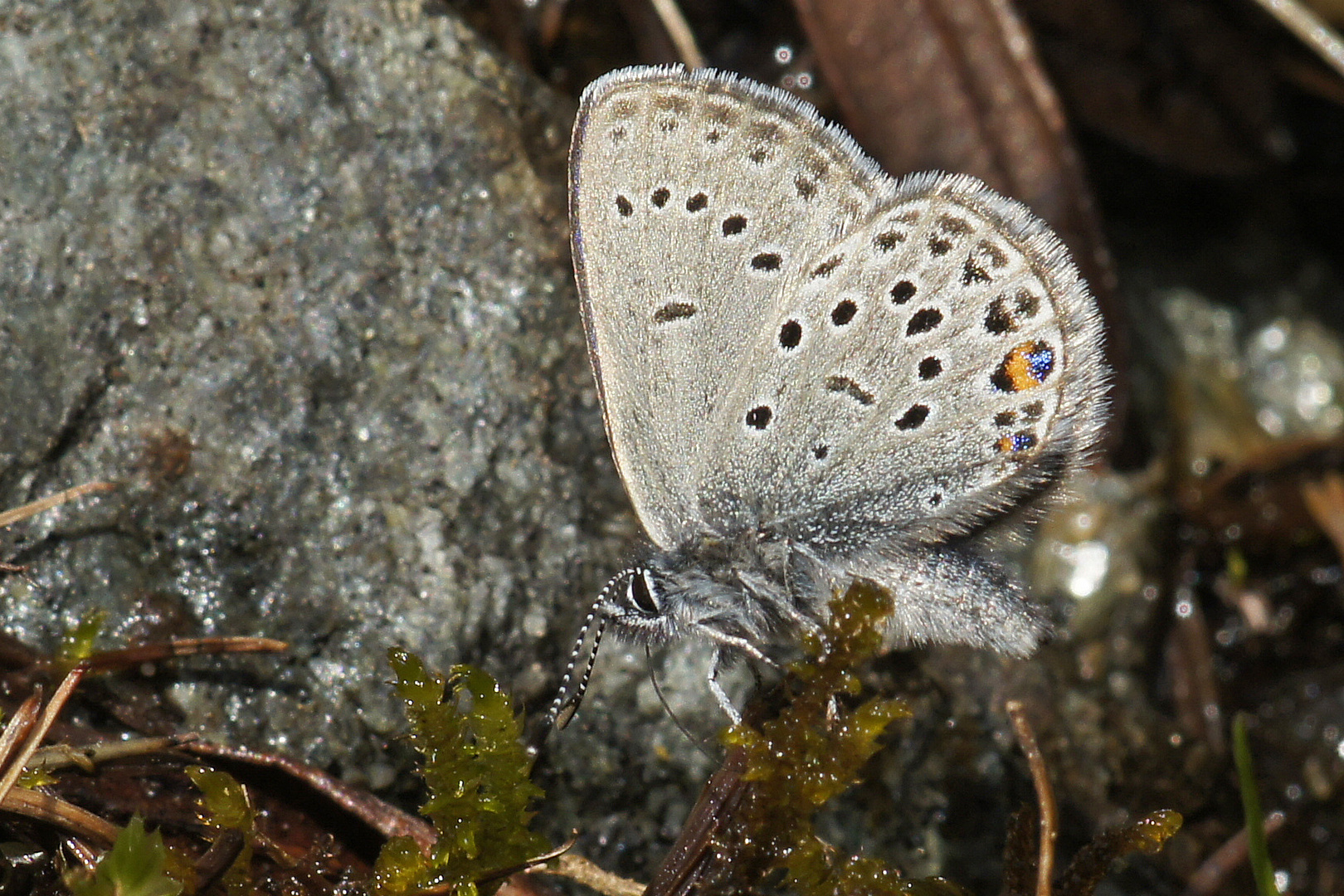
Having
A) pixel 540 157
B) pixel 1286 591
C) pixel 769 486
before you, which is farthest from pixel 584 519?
pixel 1286 591

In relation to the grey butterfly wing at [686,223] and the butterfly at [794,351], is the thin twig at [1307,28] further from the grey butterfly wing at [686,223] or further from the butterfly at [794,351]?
the grey butterfly wing at [686,223]

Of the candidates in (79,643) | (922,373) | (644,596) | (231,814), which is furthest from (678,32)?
(231,814)

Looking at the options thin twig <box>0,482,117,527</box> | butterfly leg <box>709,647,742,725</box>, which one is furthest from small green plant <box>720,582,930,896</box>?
thin twig <box>0,482,117,527</box>

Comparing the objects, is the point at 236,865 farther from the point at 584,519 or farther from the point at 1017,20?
the point at 1017,20

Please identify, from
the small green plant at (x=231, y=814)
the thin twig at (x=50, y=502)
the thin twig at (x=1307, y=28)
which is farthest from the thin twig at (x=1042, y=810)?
the thin twig at (x=1307, y=28)

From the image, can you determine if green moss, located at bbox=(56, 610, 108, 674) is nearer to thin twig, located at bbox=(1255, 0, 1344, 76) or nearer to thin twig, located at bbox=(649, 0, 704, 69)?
thin twig, located at bbox=(649, 0, 704, 69)
